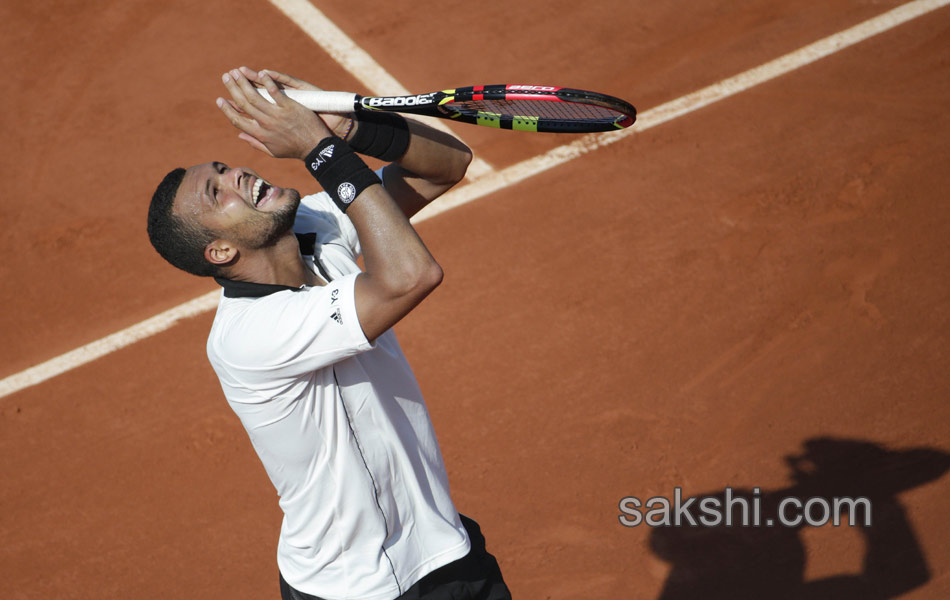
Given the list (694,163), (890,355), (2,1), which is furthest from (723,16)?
(2,1)

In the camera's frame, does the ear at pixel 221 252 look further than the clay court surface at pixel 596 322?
No

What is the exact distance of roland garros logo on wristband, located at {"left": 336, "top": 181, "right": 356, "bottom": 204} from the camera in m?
2.90

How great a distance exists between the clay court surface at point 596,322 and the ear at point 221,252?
274 centimetres

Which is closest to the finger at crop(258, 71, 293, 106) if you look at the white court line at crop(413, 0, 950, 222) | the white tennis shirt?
the white tennis shirt

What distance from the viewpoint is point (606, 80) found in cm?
800

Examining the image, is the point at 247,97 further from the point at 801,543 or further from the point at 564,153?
the point at 564,153

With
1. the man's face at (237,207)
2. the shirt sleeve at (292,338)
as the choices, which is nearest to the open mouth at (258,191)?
the man's face at (237,207)

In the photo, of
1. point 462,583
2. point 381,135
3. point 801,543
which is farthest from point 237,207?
point 801,543

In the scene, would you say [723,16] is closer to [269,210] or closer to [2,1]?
[269,210]

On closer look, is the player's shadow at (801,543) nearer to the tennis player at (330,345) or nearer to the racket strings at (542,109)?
the tennis player at (330,345)

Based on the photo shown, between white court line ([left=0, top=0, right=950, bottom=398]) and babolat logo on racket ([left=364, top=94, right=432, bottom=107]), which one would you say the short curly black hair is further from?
white court line ([left=0, top=0, right=950, bottom=398])

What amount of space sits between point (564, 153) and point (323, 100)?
4522 mm

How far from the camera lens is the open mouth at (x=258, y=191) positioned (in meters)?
3.20

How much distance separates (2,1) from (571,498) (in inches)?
335
